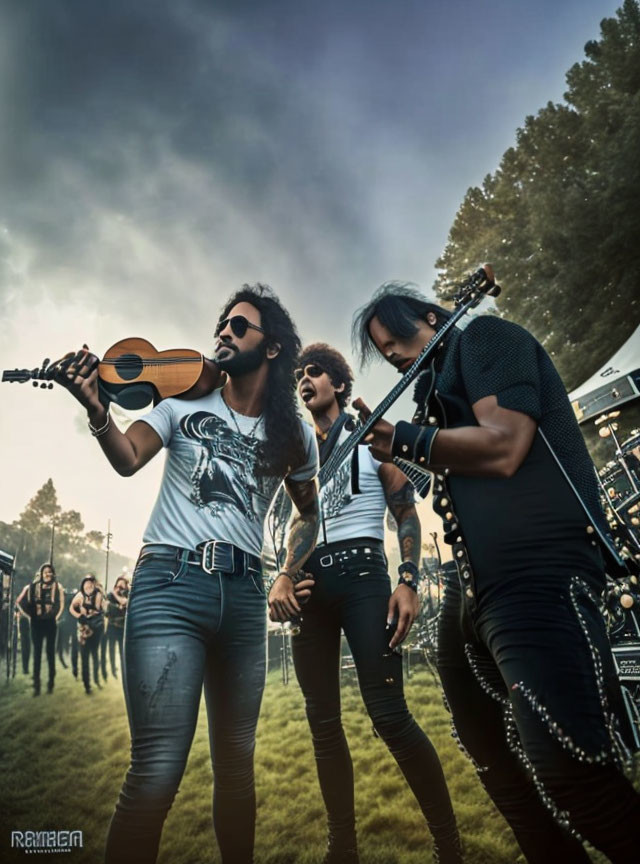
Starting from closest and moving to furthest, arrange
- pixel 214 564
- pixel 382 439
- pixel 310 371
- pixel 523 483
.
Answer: pixel 523 483
pixel 382 439
pixel 214 564
pixel 310 371

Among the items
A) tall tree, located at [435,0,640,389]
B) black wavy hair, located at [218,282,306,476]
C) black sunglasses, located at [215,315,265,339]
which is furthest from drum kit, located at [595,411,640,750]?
black sunglasses, located at [215,315,265,339]

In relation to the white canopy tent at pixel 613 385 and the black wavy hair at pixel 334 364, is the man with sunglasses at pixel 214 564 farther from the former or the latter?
the white canopy tent at pixel 613 385

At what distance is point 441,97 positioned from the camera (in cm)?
411

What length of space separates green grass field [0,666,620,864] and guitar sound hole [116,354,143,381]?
1.62 m

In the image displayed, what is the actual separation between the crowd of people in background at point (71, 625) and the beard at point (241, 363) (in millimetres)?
1244

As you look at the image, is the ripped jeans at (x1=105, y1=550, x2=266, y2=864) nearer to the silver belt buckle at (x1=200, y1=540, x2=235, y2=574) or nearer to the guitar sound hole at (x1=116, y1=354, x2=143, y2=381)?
the silver belt buckle at (x1=200, y1=540, x2=235, y2=574)

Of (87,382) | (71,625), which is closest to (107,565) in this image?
(71,625)

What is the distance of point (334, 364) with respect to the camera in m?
3.52

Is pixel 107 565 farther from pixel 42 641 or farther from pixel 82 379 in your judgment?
pixel 82 379

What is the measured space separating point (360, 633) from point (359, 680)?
205 mm

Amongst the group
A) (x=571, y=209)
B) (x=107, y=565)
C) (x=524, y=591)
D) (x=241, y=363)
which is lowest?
(x=524, y=591)

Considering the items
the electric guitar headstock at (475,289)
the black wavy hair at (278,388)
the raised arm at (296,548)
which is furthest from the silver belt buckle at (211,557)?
the electric guitar headstock at (475,289)

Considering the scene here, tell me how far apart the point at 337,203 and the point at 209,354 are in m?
1.46

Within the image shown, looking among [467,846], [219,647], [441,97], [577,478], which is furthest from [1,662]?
[441,97]
